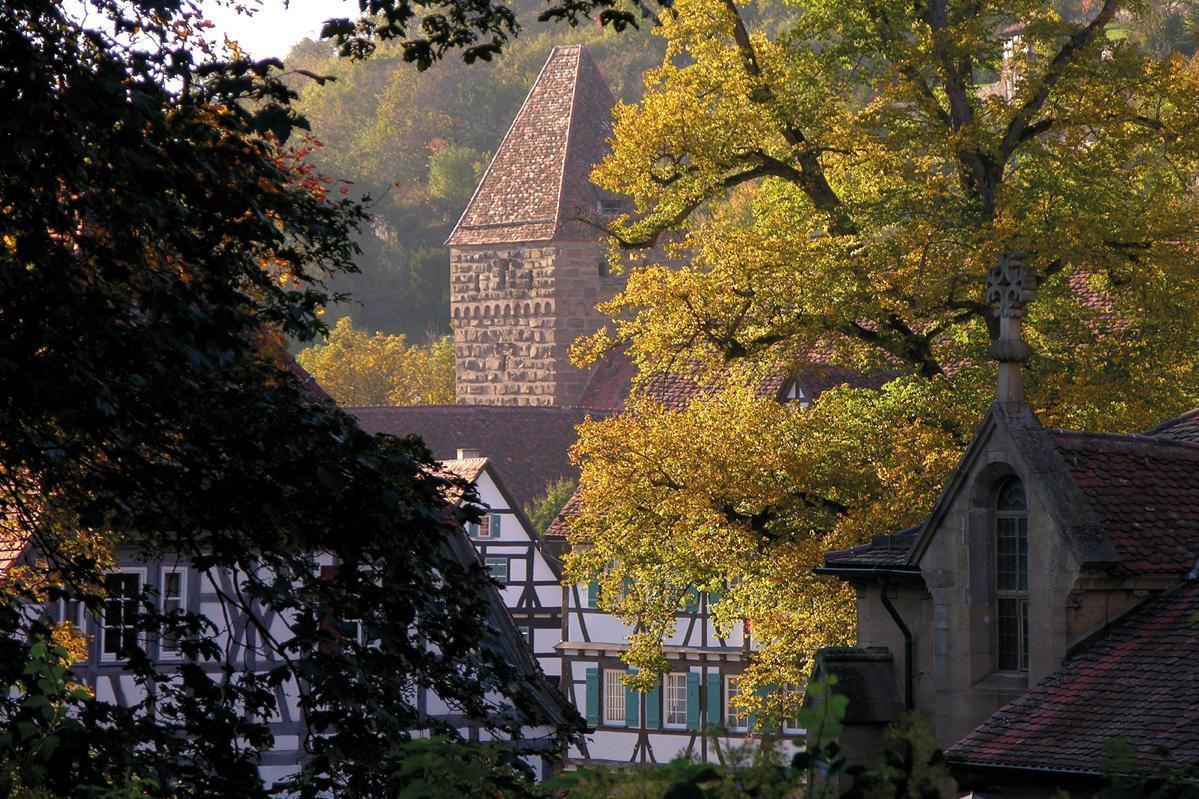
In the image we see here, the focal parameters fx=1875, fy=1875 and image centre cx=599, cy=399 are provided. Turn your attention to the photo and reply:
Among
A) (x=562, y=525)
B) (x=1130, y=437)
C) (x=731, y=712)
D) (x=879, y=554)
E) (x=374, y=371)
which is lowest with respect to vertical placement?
(x=731, y=712)

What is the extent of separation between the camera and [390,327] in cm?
9762

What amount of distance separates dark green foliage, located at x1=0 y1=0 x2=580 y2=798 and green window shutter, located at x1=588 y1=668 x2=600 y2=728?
29.7 metres

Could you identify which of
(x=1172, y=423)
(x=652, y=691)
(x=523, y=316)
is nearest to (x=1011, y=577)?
(x=1172, y=423)

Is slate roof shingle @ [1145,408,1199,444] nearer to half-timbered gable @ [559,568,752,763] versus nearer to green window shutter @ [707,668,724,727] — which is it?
half-timbered gable @ [559,568,752,763]

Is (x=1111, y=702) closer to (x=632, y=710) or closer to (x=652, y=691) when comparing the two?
(x=652, y=691)

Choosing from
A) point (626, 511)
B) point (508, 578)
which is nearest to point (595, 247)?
point (508, 578)

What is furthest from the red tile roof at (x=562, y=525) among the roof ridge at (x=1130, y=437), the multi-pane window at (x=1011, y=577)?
the multi-pane window at (x=1011, y=577)

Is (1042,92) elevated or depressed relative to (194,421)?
elevated

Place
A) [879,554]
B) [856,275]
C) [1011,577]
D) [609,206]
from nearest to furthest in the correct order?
[1011,577] < [879,554] < [856,275] < [609,206]

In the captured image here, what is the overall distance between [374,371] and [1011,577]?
61767 millimetres

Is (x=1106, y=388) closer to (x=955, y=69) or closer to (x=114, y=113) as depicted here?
(x=955, y=69)

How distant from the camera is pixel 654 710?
123 ft

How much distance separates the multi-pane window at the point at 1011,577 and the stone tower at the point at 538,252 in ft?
159

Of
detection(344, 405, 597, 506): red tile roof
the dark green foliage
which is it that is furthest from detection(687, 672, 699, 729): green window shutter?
the dark green foliage
